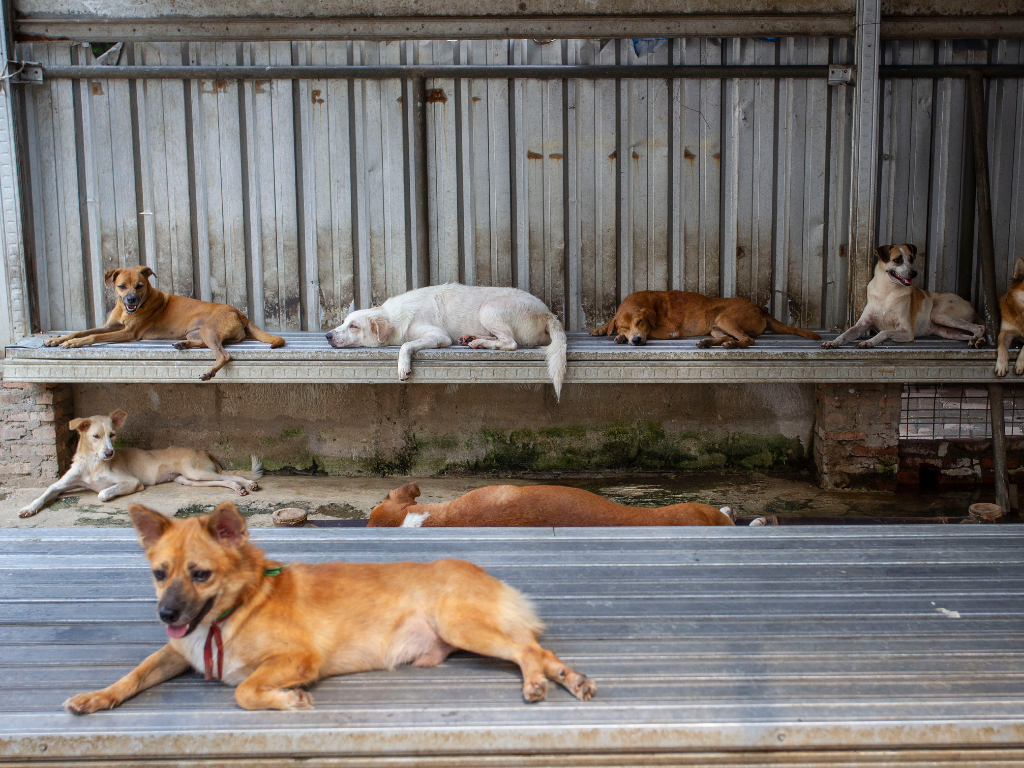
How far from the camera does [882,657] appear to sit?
6.97 feet

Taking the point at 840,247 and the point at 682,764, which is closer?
the point at 682,764

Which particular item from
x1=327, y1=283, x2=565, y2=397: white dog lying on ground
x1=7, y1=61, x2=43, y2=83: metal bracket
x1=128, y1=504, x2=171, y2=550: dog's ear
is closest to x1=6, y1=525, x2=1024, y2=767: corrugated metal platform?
x1=128, y1=504, x2=171, y2=550: dog's ear

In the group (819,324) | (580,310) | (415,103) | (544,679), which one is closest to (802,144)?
(819,324)

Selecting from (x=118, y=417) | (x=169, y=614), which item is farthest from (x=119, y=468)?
(x=169, y=614)

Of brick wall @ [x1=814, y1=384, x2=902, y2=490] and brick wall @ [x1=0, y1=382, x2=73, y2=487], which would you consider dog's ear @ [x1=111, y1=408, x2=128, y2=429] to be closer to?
brick wall @ [x1=0, y1=382, x2=73, y2=487]

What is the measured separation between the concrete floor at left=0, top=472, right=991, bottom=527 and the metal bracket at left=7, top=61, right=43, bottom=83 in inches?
129

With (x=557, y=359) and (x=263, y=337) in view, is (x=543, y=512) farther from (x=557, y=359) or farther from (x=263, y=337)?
(x=263, y=337)

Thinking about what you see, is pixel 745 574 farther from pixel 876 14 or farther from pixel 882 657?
pixel 876 14

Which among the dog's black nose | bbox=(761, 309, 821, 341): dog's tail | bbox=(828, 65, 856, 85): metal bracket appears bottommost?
the dog's black nose

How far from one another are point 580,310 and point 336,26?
9.75 feet

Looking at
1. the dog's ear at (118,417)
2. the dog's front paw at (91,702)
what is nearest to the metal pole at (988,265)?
the dog's front paw at (91,702)

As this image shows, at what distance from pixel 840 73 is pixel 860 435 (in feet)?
9.44

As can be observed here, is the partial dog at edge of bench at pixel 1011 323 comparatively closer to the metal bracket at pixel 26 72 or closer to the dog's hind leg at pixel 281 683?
the dog's hind leg at pixel 281 683

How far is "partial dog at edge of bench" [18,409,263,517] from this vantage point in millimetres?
6172
